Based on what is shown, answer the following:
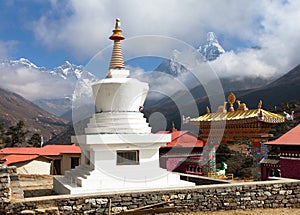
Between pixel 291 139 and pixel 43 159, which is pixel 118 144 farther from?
pixel 43 159

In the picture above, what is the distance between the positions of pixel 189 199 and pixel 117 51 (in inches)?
284

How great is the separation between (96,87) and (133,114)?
196 centimetres

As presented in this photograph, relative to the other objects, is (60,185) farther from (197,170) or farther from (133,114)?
(197,170)

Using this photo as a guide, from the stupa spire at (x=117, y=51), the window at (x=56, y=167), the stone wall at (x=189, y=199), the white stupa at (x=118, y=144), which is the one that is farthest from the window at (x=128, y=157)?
the window at (x=56, y=167)

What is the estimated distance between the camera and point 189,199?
423 inches

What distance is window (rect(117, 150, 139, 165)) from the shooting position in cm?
1277

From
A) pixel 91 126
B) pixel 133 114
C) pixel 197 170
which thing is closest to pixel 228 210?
pixel 133 114

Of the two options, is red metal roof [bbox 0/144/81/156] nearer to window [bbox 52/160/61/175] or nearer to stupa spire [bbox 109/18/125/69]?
window [bbox 52/160/61/175]

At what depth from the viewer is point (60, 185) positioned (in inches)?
519

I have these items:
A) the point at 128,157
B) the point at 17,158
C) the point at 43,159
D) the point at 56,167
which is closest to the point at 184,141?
the point at 56,167

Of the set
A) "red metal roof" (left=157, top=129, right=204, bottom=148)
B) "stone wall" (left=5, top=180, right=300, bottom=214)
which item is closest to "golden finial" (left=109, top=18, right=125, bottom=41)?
"stone wall" (left=5, top=180, right=300, bottom=214)

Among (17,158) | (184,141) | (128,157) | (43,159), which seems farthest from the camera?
(184,141)

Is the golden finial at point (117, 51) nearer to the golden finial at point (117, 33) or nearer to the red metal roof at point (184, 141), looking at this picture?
the golden finial at point (117, 33)

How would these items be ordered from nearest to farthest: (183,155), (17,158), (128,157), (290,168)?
(128,157) → (290,168) → (17,158) → (183,155)
